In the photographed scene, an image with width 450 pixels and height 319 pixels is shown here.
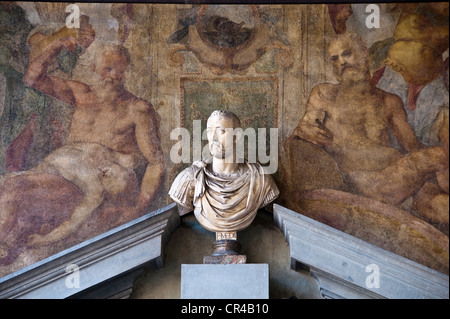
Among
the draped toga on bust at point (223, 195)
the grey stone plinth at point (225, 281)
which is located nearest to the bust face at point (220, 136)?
the draped toga on bust at point (223, 195)

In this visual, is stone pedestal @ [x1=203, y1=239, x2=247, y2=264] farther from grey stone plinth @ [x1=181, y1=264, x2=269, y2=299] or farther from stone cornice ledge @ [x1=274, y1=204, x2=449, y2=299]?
stone cornice ledge @ [x1=274, y1=204, x2=449, y2=299]

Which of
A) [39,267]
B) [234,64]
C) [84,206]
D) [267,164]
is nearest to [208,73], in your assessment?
[234,64]

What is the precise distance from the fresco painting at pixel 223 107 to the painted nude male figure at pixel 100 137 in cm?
1

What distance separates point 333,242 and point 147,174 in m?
2.06

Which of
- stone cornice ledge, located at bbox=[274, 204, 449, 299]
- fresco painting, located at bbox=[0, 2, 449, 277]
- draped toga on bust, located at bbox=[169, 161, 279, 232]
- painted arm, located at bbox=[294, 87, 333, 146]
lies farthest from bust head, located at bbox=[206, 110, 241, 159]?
painted arm, located at bbox=[294, 87, 333, 146]

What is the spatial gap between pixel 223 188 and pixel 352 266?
1.45 m

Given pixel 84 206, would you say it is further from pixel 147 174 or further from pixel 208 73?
pixel 208 73

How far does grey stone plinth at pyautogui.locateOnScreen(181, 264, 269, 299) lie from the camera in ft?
35.2

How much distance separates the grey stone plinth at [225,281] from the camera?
35.2ft

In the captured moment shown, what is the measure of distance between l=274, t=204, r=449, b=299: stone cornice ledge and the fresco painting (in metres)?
0.52

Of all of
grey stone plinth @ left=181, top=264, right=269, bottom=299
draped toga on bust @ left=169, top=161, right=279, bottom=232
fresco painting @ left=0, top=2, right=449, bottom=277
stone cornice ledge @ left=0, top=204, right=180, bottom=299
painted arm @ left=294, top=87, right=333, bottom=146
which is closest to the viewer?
grey stone plinth @ left=181, top=264, right=269, bottom=299

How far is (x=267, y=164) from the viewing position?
11.7 metres

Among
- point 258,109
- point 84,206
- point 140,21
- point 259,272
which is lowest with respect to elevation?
point 259,272

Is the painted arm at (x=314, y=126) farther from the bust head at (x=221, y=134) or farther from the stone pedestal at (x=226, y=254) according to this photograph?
the stone pedestal at (x=226, y=254)
